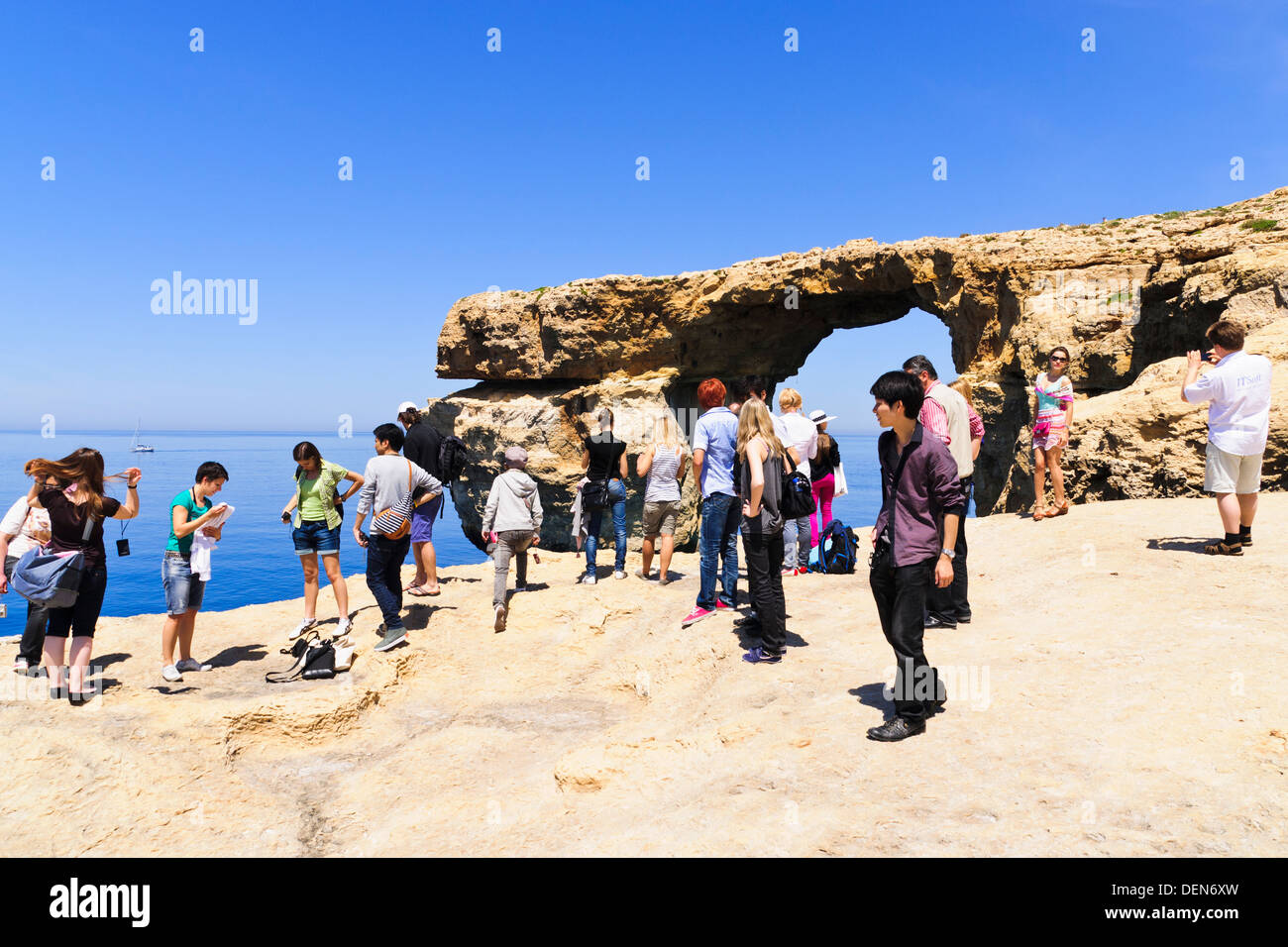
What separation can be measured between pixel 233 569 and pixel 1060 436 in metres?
37.8

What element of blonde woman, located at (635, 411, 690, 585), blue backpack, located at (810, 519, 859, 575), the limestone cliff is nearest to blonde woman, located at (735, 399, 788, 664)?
blonde woman, located at (635, 411, 690, 585)

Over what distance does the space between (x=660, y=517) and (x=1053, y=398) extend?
488 centimetres

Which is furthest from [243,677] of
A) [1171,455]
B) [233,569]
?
[233,569]

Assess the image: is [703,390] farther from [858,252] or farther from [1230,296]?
[858,252]

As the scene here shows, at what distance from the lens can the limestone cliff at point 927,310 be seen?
10.0m

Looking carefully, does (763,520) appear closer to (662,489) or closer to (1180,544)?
(662,489)

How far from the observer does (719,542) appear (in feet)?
20.9

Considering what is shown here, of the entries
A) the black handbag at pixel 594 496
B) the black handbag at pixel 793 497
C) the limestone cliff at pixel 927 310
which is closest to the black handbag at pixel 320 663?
the black handbag at pixel 594 496

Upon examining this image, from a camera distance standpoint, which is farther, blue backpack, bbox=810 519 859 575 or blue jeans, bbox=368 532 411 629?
blue backpack, bbox=810 519 859 575

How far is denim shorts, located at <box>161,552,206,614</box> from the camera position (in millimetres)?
6012

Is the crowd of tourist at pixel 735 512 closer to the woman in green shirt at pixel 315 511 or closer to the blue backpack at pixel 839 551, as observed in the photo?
the woman in green shirt at pixel 315 511

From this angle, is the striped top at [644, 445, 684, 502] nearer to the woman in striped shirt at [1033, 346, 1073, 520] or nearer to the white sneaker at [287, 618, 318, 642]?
the white sneaker at [287, 618, 318, 642]

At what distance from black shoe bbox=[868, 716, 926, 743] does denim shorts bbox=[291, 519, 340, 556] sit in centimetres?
546

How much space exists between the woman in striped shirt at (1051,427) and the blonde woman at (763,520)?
4.72 m
